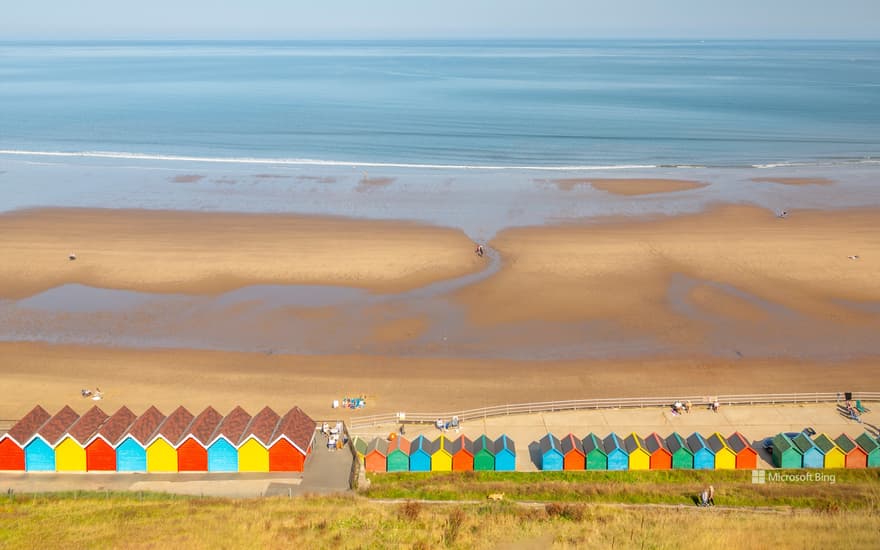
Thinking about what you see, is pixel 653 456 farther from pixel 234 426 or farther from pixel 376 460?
pixel 234 426

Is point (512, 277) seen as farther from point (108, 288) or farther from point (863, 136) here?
point (863, 136)

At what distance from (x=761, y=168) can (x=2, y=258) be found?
5316 centimetres

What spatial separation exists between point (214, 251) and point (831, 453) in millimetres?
31479

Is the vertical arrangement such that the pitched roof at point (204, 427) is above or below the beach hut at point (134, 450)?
above

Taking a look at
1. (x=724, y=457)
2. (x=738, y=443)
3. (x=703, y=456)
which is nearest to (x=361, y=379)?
(x=703, y=456)

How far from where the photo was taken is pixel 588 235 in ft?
159

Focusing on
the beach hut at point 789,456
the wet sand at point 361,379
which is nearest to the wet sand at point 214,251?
the wet sand at point 361,379

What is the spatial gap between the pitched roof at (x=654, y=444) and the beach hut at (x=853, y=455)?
478 centimetres

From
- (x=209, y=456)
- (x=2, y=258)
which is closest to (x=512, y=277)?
(x=209, y=456)

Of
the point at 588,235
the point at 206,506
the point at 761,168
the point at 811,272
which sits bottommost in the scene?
the point at 206,506

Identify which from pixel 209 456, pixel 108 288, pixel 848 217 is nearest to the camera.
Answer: pixel 209 456

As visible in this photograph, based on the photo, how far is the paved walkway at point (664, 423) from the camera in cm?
2625

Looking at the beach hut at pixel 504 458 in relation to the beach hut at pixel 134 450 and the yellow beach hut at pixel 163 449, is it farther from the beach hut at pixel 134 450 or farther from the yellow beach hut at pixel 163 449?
the beach hut at pixel 134 450

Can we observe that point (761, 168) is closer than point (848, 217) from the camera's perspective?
No
